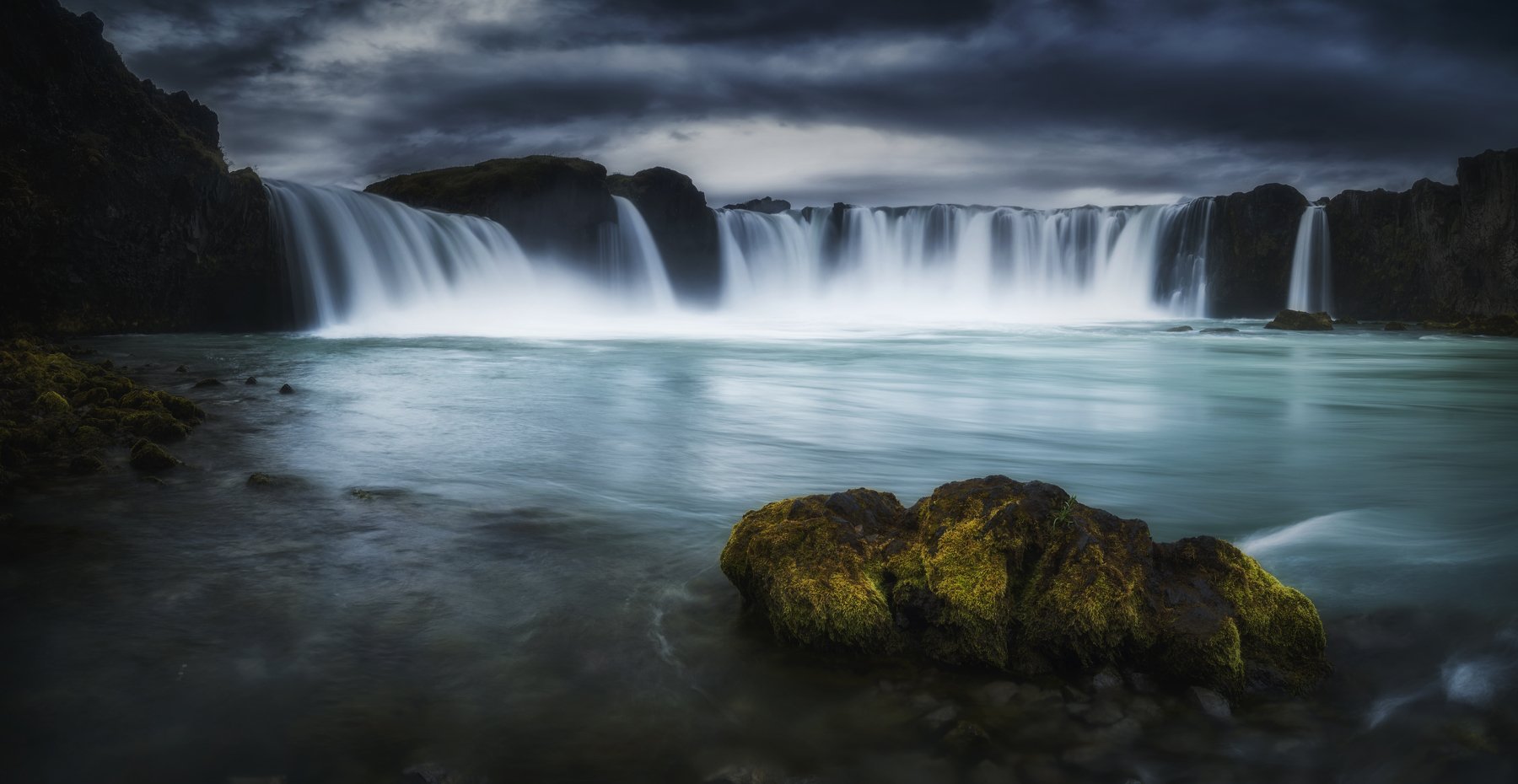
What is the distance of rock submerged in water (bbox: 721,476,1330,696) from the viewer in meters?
3.54

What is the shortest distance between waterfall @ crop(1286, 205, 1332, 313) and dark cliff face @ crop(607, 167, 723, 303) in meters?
34.7

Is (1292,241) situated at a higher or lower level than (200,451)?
higher

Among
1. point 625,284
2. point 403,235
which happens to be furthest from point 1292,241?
point 403,235

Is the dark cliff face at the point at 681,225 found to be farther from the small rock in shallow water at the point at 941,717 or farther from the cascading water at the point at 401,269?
the small rock in shallow water at the point at 941,717

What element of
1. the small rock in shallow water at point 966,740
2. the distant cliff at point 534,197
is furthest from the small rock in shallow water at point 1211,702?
the distant cliff at point 534,197

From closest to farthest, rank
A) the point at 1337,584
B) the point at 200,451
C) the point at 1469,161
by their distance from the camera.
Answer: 1. the point at 1337,584
2. the point at 200,451
3. the point at 1469,161

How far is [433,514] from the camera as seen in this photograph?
19.9 ft

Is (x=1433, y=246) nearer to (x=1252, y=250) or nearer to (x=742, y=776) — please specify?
(x=1252, y=250)

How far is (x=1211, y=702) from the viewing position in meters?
3.37

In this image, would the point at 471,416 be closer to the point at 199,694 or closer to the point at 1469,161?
the point at 199,694

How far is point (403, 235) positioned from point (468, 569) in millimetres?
30895

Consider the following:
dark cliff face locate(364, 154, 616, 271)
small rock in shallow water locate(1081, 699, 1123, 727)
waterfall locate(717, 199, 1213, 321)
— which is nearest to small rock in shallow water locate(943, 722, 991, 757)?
small rock in shallow water locate(1081, 699, 1123, 727)

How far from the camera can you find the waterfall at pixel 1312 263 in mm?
49062

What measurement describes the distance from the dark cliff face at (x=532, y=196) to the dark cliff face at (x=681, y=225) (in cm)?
561
